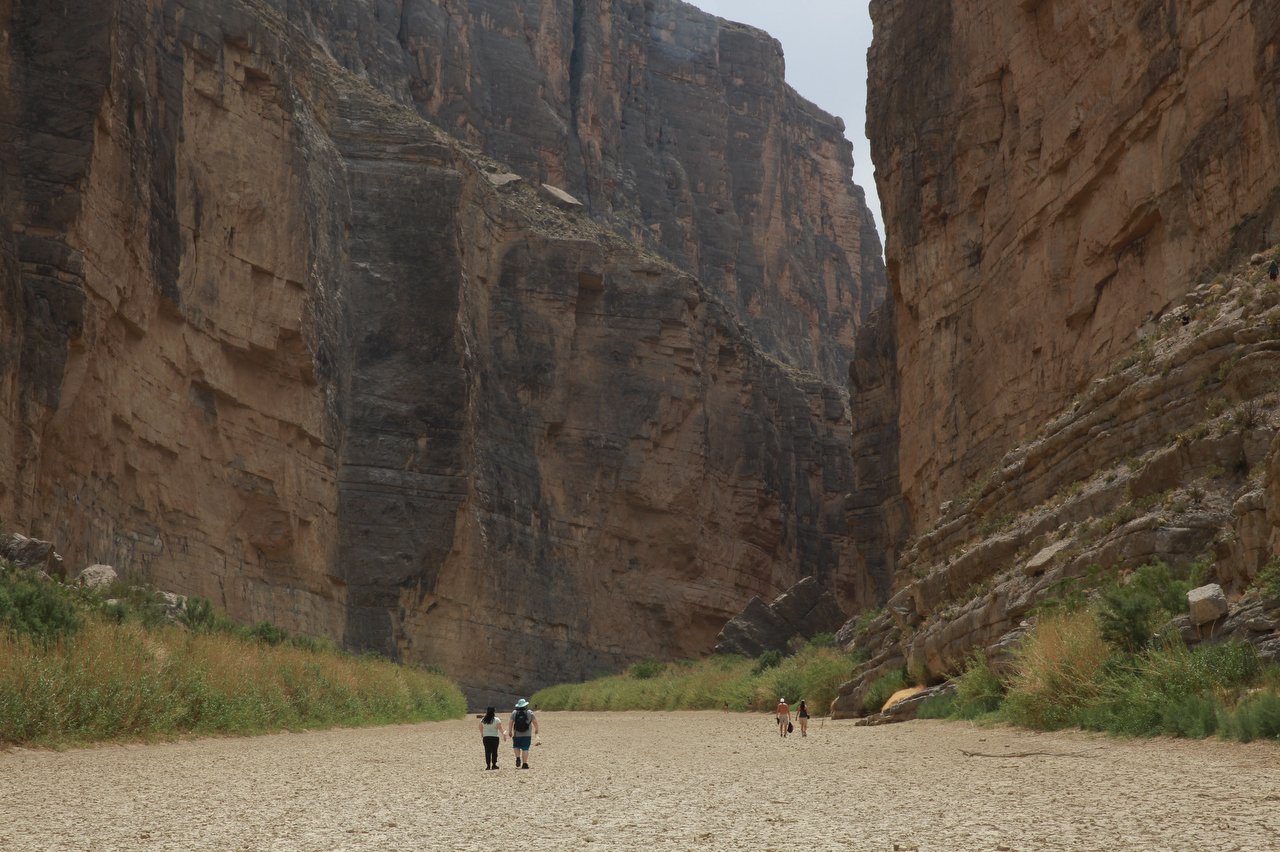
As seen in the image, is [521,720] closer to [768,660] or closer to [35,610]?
[35,610]

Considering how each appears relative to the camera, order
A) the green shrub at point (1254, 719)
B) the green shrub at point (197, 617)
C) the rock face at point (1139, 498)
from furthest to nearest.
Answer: the green shrub at point (197, 617) → the rock face at point (1139, 498) → the green shrub at point (1254, 719)

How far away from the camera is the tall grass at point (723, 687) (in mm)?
30500

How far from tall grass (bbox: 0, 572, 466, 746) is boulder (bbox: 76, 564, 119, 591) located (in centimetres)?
205

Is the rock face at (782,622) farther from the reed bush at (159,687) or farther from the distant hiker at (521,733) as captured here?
the distant hiker at (521,733)

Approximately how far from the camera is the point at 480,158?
7231 cm

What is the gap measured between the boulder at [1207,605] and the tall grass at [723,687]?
52.0 ft

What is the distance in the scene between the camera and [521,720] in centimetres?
1464

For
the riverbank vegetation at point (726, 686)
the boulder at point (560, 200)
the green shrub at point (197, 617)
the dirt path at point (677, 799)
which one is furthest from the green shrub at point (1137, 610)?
the boulder at point (560, 200)

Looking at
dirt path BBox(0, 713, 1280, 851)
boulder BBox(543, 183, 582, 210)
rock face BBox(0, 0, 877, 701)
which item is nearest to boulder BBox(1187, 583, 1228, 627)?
dirt path BBox(0, 713, 1280, 851)

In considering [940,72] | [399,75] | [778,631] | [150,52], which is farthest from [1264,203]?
[399,75]

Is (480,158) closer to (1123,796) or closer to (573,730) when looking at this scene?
(573,730)

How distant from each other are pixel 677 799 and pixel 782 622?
155 feet

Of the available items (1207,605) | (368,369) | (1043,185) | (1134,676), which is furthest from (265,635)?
(368,369)

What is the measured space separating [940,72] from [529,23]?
62.9 m
